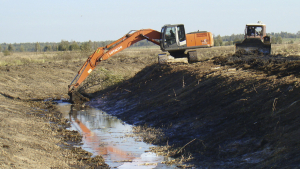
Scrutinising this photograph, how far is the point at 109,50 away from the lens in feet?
63.0

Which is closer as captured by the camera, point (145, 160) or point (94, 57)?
point (145, 160)

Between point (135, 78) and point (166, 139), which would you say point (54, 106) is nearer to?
point (135, 78)

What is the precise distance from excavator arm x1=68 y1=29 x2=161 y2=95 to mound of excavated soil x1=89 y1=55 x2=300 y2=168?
119 inches

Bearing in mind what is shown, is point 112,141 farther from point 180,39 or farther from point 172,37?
point 180,39

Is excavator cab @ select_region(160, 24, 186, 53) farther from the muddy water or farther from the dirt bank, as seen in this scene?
the dirt bank

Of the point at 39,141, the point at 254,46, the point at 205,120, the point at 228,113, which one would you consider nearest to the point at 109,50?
the point at 205,120

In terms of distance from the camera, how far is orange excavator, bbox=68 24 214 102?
19062mm

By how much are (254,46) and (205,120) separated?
48.3ft

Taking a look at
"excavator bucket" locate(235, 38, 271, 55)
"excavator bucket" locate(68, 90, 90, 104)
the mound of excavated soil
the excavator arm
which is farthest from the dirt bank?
"excavator bucket" locate(235, 38, 271, 55)

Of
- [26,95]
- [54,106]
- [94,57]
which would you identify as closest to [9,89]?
[26,95]

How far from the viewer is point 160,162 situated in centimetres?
850

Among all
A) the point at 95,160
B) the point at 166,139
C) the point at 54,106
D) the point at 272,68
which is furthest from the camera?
the point at 54,106

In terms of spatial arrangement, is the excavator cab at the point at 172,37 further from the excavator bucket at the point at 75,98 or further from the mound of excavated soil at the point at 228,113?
the excavator bucket at the point at 75,98

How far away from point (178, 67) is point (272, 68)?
6953 millimetres
